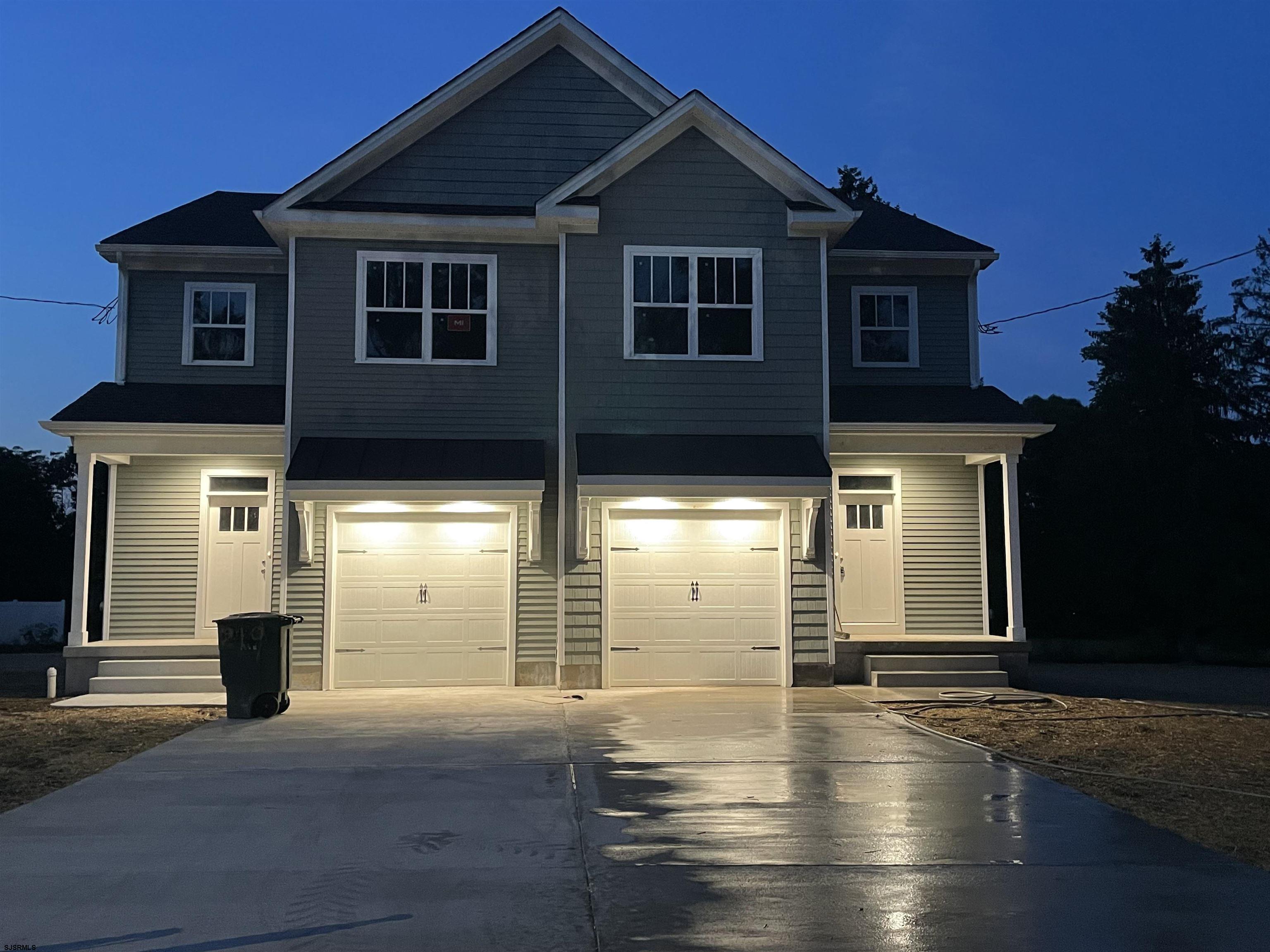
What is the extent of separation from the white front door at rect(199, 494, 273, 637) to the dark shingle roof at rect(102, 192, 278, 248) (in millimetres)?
3729

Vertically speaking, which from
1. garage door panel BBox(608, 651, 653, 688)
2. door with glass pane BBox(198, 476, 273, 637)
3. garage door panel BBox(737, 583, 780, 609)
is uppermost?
door with glass pane BBox(198, 476, 273, 637)

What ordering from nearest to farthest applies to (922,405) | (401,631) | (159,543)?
(401,631) < (159,543) < (922,405)

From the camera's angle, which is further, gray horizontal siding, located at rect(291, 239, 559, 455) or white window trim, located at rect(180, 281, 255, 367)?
white window trim, located at rect(180, 281, 255, 367)

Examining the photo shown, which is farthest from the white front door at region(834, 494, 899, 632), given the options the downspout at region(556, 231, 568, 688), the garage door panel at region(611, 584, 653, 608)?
the downspout at region(556, 231, 568, 688)

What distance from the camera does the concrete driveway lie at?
514 centimetres

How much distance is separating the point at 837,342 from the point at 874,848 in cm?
1149

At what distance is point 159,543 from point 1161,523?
22.8m

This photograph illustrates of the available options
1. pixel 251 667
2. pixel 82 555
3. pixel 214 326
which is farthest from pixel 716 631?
→ pixel 214 326

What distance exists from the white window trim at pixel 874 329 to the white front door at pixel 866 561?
6.88ft

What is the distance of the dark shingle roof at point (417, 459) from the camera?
540 inches

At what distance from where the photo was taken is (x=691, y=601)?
14.7m

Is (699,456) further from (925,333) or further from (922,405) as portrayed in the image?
(925,333)

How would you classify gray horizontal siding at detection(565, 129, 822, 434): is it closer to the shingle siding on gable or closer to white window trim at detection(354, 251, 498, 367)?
white window trim at detection(354, 251, 498, 367)

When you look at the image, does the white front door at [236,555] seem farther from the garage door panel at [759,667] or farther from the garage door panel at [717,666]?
the garage door panel at [759,667]
